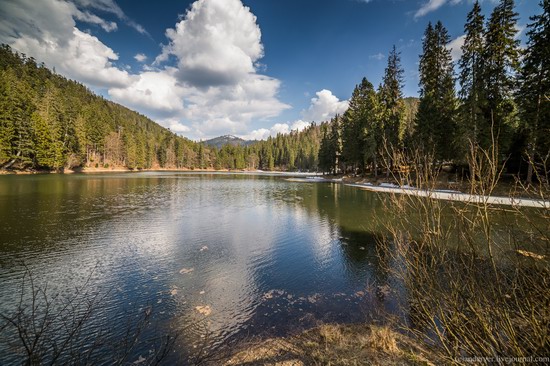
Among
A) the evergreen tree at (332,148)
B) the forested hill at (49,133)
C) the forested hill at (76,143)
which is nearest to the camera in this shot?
the forested hill at (49,133)

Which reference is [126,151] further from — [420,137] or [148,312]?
[148,312]

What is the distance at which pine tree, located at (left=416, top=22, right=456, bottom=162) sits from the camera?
3353 centimetres

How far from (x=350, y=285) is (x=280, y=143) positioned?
150m

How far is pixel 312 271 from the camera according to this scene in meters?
10.6

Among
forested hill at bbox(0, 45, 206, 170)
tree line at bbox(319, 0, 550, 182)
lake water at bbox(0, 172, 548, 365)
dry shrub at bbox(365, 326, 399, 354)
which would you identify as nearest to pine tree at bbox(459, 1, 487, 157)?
tree line at bbox(319, 0, 550, 182)

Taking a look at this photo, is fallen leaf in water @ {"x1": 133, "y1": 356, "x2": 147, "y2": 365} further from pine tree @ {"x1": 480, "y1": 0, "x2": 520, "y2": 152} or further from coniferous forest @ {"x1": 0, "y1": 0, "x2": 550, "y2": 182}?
pine tree @ {"x1": 480, "y1": 0, "x2": 520, "y2": 152}

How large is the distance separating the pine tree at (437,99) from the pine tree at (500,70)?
4.14 metres

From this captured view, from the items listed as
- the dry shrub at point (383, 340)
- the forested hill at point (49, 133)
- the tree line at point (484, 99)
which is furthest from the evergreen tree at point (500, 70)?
the forested hill at point (49, 133)

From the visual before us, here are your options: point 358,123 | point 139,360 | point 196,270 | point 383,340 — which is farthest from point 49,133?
point 383,340

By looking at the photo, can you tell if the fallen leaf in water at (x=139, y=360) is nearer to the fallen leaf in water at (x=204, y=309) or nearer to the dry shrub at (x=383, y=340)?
the fallen leaf in water at (x=204, y=309)

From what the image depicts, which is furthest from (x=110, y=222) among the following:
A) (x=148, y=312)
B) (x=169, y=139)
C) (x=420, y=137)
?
(x=169, y=139)

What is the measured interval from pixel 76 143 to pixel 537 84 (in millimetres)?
90916

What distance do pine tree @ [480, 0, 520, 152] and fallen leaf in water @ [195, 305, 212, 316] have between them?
31.2m

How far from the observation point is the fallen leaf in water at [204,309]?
750 cm
